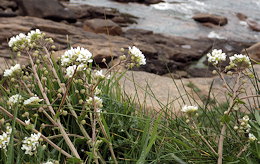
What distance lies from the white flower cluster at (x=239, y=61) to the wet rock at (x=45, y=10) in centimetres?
914

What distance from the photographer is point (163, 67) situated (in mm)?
7520

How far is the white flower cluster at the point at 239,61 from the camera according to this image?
190cm

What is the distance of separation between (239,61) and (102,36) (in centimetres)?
625

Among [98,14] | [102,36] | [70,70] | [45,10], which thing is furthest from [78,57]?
[98,14]

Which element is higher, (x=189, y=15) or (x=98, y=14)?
(x=98, y=14)

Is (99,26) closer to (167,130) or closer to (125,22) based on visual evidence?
(125,22)

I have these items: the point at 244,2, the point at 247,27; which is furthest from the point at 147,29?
the point at 244,2

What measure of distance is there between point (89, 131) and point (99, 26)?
7977 millimetres

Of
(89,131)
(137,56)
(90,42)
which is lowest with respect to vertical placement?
(90,42)

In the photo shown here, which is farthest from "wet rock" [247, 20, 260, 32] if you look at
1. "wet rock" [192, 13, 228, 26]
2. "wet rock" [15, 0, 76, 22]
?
"wet rock" [15, 0, 76, 22]

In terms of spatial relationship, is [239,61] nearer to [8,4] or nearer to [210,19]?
[8,4]

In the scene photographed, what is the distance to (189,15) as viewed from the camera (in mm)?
13547

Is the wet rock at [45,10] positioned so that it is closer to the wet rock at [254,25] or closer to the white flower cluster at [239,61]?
the wet rock at [254,25]

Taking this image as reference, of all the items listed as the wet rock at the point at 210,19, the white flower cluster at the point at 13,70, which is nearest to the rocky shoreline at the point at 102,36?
the wet rock at the point at 210,19
